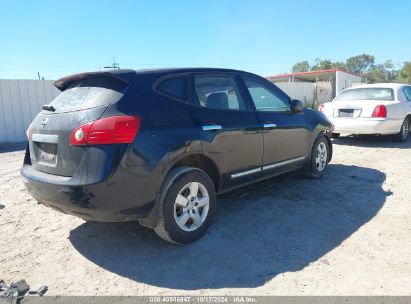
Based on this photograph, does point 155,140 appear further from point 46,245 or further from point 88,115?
point 46,245

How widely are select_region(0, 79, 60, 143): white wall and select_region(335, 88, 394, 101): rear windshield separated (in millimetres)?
10058

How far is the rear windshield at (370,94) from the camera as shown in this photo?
372 inches

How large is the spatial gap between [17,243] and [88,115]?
1.73 m

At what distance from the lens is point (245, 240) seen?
3822mm

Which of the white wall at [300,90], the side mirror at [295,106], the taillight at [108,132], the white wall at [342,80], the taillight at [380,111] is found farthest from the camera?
the white wall at [342,80]

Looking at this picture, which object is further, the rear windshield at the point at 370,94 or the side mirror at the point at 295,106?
the rear windshield at the point at 370,94

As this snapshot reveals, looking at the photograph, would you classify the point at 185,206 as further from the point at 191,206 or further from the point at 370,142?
the point at 370,142

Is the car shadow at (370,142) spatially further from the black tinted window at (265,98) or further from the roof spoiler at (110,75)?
the roof spoiler at (110,75)

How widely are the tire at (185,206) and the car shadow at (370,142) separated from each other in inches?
258

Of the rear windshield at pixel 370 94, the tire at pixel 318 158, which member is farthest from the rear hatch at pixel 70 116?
the rear windshield at pixel 370 94

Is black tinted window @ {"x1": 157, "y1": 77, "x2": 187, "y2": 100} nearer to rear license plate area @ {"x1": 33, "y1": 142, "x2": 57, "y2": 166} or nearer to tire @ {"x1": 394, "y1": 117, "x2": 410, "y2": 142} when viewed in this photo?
rear license plate area @ {"x1": 33, "y1": 142, "x2": 57, "y2": 166}

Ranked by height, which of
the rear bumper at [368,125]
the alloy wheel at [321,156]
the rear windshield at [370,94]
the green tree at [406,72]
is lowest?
the alloy wheel at [321,156]

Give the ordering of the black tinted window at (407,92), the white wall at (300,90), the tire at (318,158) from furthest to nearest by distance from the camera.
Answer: the white wall at (300,90) → the black tinted window at (407,92) → the tire at (318,158)

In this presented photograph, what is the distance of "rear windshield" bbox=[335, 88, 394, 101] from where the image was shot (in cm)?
946
